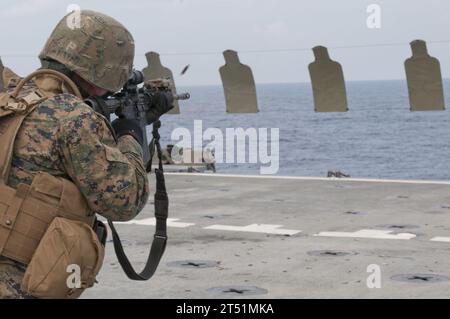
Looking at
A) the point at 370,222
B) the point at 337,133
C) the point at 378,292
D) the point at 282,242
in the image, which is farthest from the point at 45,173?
the point at 337,133

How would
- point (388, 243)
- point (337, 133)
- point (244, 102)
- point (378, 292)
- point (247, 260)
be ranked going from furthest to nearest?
point (337, 133) < point (244, 102) < point (388, 243) < point (247, 260) < point (378, 292)

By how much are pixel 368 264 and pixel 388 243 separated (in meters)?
1.20

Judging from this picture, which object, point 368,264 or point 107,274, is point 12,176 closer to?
point 107,274

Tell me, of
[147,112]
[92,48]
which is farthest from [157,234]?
[92,48]

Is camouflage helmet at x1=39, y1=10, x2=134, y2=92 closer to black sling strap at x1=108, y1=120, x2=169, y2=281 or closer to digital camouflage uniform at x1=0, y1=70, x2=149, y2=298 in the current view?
digital camouflage uniform at x1=0, y1=70, x2=149, y2=298

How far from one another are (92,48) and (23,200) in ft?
2.55

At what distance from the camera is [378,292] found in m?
8.53

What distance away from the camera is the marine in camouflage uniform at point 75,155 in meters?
4.20

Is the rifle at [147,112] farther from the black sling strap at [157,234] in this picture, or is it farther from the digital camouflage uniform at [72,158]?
the digital camouflage uniform at [72,158]

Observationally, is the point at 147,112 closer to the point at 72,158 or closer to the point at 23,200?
the point at 72,158

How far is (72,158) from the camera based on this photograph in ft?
13.8

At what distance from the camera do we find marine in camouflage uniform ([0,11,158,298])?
4.20 meters

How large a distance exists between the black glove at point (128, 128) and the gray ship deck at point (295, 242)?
399cm

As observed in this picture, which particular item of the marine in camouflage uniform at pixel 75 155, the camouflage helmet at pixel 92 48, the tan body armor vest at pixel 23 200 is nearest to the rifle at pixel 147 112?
the camouflage helmet at pixel 92 48
